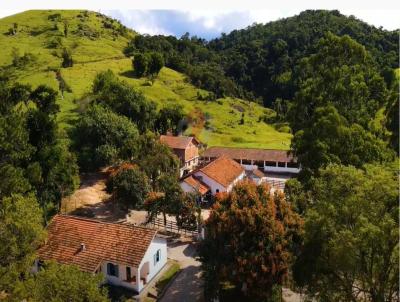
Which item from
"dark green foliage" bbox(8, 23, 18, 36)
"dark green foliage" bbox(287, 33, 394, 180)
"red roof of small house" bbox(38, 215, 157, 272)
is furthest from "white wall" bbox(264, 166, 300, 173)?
"dark green foliage" bbox(8, 23, 18, 36)

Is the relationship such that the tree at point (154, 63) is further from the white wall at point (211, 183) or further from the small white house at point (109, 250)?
the small white house at point (109, 250)

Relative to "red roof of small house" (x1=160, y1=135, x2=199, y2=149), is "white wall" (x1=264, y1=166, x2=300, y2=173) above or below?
below

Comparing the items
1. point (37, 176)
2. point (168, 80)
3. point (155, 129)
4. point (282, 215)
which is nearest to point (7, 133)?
point (37, 176)

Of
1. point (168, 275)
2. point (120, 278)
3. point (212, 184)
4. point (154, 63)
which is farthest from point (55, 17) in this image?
point (120, 278)

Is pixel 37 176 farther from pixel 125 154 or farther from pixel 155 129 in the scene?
pixel 155 129

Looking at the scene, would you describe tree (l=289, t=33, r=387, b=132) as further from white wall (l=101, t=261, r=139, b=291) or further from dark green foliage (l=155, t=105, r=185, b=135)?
dark green foliage (l=155, t=105, r=185, b=135)
